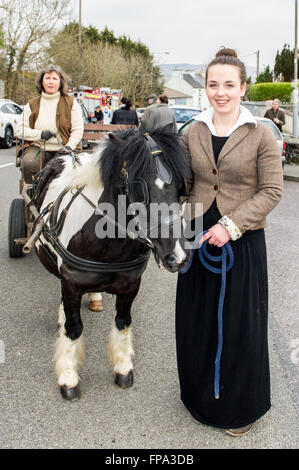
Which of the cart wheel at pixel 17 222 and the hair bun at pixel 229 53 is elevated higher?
the hair bun at pixel 229 53

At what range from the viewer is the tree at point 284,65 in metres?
41.8

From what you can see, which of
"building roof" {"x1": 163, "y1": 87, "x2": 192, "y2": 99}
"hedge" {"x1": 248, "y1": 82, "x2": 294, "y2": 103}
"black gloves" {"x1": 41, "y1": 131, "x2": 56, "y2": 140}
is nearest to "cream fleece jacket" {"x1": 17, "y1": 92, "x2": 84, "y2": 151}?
"black gloves" {"x1": 41, "y1": 131, "x2": 56, "y2": 140}

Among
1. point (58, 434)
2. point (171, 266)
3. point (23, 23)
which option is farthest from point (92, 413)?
point (23, 23)

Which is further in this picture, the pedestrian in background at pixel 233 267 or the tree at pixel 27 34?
the tree at pixel 27 34

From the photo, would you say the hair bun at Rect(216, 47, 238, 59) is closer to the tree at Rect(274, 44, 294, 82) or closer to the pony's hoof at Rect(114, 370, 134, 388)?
the pony's hoof at Rect(114, 370, 134, 388)

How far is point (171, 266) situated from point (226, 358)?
0.83 metres

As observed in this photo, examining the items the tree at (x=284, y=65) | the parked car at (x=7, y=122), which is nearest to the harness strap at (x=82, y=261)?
the parked car at (x=7, y=122)

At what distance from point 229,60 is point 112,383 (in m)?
2.40

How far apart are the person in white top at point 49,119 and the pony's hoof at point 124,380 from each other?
2570mm

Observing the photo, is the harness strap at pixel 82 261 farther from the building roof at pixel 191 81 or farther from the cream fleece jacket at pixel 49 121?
the building roof at pixel 191 81
